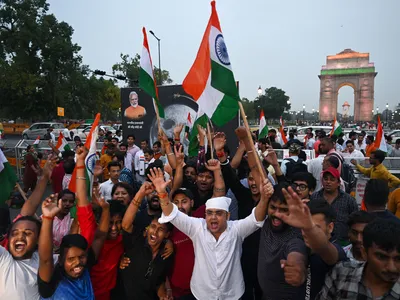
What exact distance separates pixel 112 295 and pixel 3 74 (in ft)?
102

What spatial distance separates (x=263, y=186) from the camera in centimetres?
278

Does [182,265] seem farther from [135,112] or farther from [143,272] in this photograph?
[135,112]

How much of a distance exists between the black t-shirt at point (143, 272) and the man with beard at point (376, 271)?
57.0 inches

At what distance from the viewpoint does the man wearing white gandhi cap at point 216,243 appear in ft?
8.75

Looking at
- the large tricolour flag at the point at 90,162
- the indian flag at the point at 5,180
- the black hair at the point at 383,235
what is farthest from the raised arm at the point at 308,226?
the indian flag at the point at 5,180

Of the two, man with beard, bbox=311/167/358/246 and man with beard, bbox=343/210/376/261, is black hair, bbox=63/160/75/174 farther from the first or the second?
man with beard, bbox=343/210/376/261

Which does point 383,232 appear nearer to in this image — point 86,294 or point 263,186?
point 263,186

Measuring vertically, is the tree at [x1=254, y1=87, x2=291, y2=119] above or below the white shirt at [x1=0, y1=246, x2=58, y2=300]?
above

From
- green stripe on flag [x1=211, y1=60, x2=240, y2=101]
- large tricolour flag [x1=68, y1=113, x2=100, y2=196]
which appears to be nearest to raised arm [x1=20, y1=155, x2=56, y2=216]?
large tricolour flag [x1=68, y1=113, x2=100, y2=196]

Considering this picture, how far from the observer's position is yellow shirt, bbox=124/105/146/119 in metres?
11.4

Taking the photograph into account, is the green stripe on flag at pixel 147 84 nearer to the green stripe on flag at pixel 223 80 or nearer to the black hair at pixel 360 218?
the green stripe on flag at pixel 223 80

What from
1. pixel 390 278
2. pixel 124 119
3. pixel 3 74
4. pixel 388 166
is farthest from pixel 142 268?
pixel 3 74

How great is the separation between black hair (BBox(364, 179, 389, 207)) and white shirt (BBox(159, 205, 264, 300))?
1389 millimetres

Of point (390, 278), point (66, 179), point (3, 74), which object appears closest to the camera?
point (390, 278)
